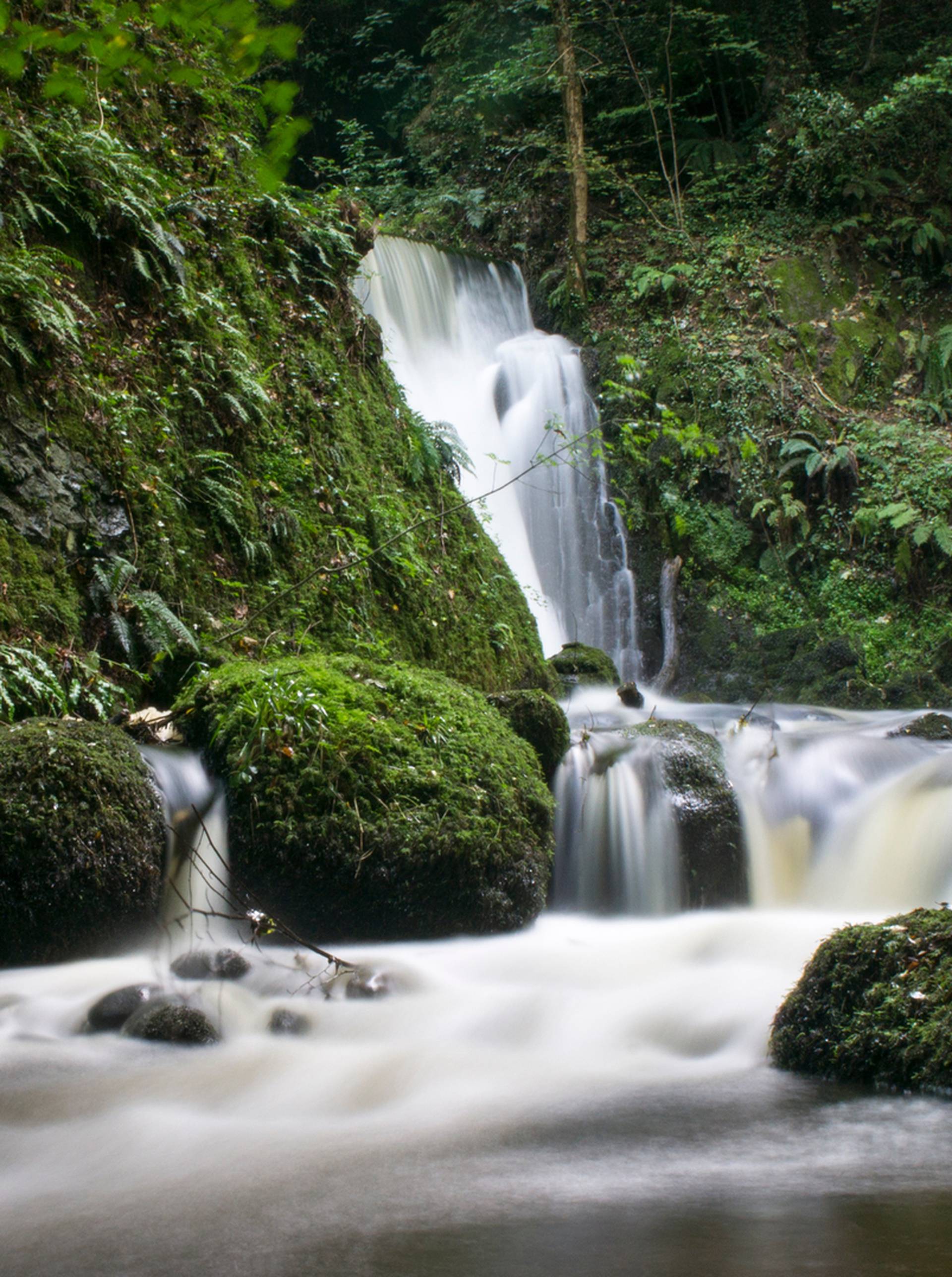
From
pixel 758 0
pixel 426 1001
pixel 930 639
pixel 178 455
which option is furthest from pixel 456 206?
pixel 426 1001

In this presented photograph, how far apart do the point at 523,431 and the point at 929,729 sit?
7220 mm

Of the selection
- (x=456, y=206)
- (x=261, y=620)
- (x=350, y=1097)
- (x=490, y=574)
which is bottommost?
(x=350, y=1097)

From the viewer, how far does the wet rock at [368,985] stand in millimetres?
4410

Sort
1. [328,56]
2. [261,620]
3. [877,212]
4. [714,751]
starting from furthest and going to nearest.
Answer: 1. [328,56]
2. [877,212]
3. [714,751]
4. [261,620]

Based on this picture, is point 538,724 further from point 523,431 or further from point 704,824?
point 523,431

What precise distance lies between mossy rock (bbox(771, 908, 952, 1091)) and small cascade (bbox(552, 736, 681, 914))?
246 cm

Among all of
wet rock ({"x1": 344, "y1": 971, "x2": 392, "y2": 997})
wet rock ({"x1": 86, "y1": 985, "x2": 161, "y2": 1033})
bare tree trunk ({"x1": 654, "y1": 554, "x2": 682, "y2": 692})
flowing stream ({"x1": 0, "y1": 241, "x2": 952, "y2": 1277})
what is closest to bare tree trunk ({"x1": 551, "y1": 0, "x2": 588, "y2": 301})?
bare tree trunk ({"x1": 654, "y1": 554, "x2": 682, "y2": 692})

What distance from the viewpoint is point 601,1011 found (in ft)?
14.8

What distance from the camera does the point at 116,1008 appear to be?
3998mm

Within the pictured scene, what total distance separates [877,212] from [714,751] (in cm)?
1287

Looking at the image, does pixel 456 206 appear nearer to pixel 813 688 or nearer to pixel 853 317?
pixel 853 317

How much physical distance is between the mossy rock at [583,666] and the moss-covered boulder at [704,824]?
11.4 feet

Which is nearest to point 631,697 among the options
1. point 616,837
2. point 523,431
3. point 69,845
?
point 616,837

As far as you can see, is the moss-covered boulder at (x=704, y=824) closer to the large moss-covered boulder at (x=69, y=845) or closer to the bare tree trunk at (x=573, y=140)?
the large moss-covered boulder at (x=69, y=845)
